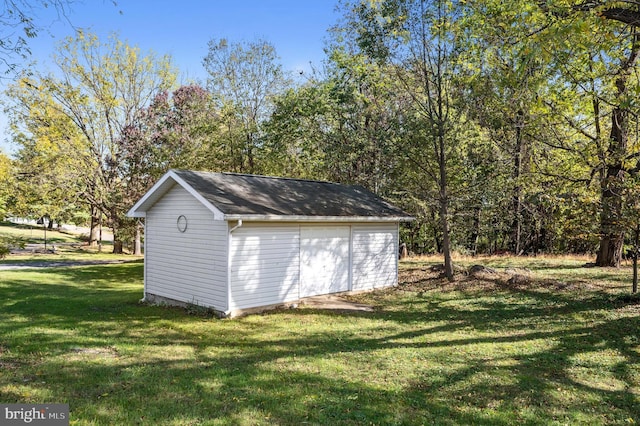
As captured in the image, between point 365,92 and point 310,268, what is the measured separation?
13.7m

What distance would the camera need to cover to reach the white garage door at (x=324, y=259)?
12328 millimetres

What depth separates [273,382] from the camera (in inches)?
236

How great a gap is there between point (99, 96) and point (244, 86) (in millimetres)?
9370

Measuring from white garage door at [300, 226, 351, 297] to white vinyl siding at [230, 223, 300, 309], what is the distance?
1.14ft

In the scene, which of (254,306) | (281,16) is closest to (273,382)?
(254,306)

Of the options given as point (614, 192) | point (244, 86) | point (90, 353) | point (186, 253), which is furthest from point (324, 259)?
point (244, 86)

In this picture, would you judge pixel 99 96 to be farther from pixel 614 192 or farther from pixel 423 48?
pixel 614 192

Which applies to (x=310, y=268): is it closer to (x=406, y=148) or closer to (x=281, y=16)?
(x=406, y=148)

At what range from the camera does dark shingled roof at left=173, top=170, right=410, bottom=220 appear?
35.7 feet

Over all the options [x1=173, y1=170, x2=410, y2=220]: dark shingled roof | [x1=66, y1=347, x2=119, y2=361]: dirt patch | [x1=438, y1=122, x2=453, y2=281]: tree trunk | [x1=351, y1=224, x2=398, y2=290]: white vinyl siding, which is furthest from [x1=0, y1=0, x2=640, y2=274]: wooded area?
[x1=66, y1=347, x2=119, y2=361]: dirt patch

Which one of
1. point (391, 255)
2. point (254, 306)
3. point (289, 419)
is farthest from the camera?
point (391, 255)

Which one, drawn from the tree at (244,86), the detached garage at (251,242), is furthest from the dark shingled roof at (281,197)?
the tree at (244,86)

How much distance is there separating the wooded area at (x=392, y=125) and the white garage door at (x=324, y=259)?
159 inches

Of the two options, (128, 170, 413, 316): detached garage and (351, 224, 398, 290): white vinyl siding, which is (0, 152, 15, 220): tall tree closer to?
(128, 170, 413, 316): detached garage
